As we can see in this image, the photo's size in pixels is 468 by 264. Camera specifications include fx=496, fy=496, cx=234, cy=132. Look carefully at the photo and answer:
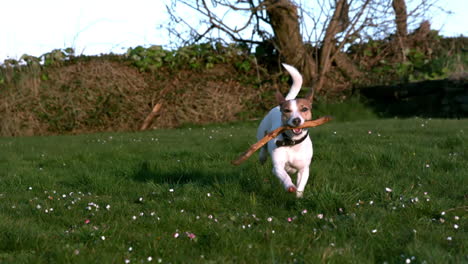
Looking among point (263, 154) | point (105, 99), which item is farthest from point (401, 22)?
point (263, 154)

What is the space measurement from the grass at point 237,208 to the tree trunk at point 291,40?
10.5 m

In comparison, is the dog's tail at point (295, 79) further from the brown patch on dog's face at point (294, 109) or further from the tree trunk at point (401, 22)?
the tree trunk at point (401, 22)

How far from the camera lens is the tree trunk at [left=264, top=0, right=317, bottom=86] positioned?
761 inches

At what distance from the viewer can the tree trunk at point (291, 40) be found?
19.3 m

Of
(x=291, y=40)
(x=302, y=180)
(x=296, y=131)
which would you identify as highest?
(x=291, y=40)

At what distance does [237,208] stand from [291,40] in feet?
49.2

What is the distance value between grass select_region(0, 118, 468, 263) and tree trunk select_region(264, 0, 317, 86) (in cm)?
1045

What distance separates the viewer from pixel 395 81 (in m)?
20.2

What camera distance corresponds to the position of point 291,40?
→ 19.8 metres

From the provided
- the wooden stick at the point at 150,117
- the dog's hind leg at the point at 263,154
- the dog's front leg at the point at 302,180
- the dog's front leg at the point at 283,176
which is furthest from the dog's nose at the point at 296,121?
the wooden stick at the point at 150,117

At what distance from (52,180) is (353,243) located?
17.2ft

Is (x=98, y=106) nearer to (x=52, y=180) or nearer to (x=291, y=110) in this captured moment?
(x=52, y=180)

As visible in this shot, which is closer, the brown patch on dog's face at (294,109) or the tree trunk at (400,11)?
Answer: the brown patch on dog's face at (294,109)

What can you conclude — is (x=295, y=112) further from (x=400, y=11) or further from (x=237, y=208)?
(x=400, y=11)
